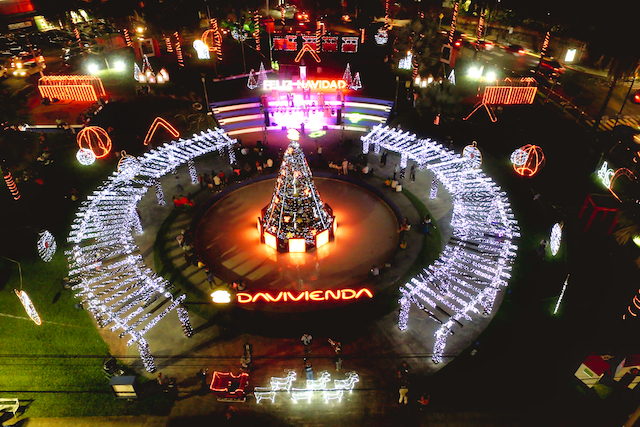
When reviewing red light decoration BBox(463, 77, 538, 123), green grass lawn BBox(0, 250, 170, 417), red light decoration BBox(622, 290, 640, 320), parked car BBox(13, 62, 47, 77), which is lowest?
green grass lawn BBox(0, 250, 170, 417)

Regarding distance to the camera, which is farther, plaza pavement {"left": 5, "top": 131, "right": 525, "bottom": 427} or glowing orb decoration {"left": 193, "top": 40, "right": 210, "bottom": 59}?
glowing orb decoration {"left": 193, "top": 40, "right": 210, "bottom": 59}

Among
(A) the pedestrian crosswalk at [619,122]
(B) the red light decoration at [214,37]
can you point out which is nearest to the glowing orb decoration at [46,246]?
(B) the red light decoration at [214,37]

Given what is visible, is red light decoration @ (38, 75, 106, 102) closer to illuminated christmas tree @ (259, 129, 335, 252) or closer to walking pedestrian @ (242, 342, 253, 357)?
illuminated christmas tree @ (259, 129, 335, 252)

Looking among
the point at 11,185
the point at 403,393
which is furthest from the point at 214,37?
the point at 403,393

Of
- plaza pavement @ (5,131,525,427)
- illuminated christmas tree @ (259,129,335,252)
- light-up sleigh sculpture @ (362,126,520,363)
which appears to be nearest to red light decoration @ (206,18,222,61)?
light-up sleigh sculpture @ (362,126,520,363)

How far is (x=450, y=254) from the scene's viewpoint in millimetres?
25547

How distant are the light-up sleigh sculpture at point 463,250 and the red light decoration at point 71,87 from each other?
25922mm

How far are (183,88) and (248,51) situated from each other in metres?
13.1

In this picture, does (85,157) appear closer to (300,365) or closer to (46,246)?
(46,246)

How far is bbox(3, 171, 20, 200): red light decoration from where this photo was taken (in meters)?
29.3

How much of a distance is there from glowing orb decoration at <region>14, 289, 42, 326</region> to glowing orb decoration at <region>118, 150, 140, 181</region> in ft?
41.3

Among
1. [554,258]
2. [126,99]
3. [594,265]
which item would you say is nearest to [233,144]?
[126,99]

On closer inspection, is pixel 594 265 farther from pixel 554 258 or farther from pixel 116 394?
pixel 116 394

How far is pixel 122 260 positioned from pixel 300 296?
12.1 meters
